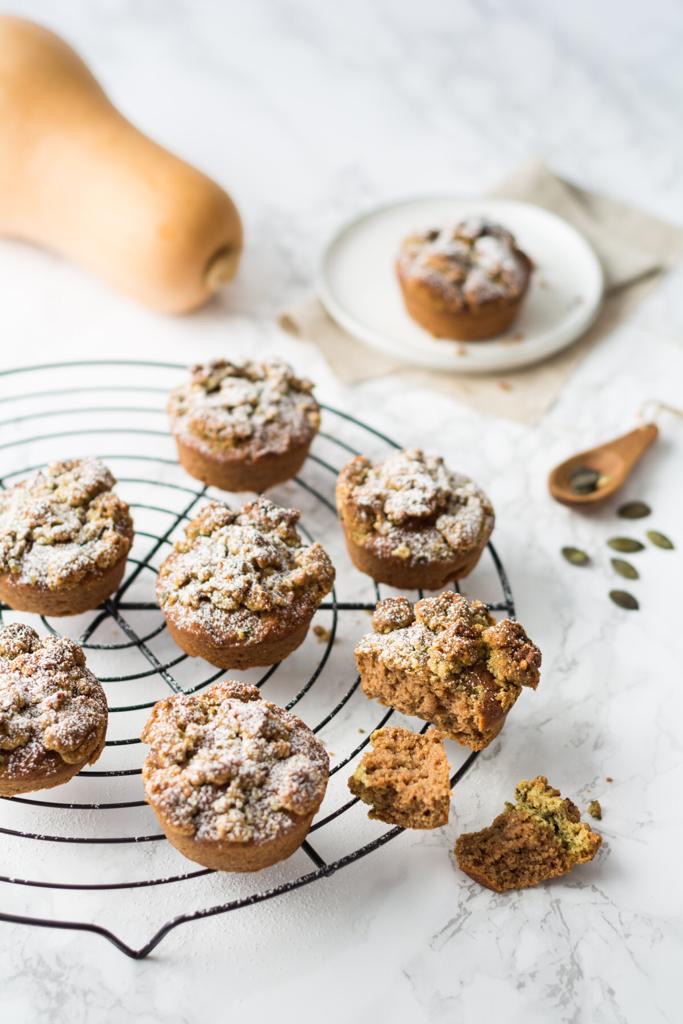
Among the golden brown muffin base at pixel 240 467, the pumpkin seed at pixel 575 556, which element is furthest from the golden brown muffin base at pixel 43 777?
the pumpkin seed at pixel 575 556

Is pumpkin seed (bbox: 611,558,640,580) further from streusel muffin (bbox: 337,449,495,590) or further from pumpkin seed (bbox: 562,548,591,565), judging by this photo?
streusel muffin (bbox: 337,449,495,590)

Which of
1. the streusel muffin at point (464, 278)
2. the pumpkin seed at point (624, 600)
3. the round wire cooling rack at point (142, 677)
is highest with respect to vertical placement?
the streusel muffin at point (464, 278)

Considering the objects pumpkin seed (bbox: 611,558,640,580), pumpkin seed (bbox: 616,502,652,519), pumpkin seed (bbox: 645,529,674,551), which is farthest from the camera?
pumpkin seed (bbox: 616,502,652,519)

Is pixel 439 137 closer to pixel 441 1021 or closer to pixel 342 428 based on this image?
pixel 342 428

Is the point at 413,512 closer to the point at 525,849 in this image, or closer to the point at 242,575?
the point at 242,575

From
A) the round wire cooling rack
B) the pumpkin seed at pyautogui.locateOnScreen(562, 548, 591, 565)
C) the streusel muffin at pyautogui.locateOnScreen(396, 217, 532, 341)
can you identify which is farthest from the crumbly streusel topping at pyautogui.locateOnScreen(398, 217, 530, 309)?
the pumpkin seed at pyautogui.locateOnScreen(562, 548, 591, 565)

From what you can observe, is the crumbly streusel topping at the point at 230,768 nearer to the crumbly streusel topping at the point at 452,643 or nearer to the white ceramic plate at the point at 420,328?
the crumbly streusel topping at the point at 452,643

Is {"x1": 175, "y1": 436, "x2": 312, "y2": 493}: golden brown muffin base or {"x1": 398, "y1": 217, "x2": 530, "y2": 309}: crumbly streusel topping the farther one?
{"x1": 398, "y1": 217, "x2": 530, "y2": 309}: crumbly streusel topping
